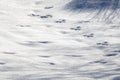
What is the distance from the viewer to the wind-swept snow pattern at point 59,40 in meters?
4.52

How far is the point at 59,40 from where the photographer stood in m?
5.87

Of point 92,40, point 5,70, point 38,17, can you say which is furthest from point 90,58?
point 38,17

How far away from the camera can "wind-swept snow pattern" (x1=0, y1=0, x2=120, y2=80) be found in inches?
178

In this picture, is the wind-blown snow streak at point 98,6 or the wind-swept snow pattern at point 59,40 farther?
the wind-blown snow streak at point 98,6

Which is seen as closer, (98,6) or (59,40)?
(59,40)

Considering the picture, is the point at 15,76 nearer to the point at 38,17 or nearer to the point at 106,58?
the point at 106,58

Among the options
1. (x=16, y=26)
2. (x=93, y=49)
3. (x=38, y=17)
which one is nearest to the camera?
(x=93, y=49)

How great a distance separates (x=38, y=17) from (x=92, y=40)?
167 cm

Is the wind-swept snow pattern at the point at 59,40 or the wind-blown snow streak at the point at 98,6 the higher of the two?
the wind-blown snow streak at the point at 98,6

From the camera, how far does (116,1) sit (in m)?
7.42

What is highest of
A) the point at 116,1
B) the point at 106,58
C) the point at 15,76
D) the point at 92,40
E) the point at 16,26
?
the point at 116,1

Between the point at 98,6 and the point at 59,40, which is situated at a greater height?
the point at 98,6

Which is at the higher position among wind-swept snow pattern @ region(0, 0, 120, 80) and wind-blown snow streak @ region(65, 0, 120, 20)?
wind-blown snow streak @ region(65, 0, 120, 20)

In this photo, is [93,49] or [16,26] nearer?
[93,49]
